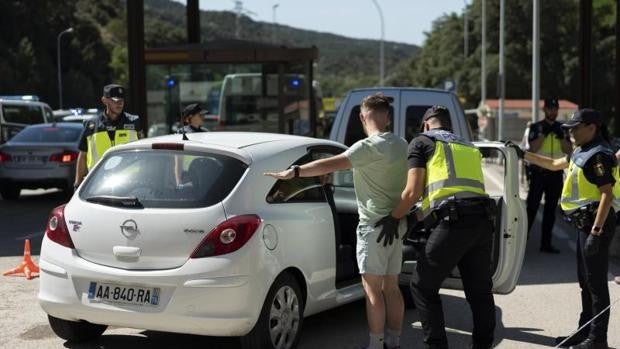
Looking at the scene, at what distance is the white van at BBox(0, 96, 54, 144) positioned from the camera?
70.0ft

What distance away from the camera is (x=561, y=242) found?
11.9 meters

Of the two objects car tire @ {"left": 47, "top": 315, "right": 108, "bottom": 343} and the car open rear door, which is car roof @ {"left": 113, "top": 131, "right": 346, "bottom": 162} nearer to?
car tire @ {"left": 47, "top": 315, "right": 108, "bottom": 343}

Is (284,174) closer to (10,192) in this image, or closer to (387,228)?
(387,228)

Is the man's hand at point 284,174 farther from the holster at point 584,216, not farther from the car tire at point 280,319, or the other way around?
the holster at point 584,216

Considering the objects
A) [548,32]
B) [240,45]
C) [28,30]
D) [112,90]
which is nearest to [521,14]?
[548,32]

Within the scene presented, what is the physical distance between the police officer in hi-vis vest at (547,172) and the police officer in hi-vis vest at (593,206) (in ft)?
15.2

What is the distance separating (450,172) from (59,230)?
8.37 ft

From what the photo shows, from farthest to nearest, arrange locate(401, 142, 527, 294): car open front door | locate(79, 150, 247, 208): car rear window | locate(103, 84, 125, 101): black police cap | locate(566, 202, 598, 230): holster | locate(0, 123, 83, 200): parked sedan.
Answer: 1. locate(0, 123, 83, 200): parked sedan
2. locate(103, 84, 125, 101): black police cap
3. locate(401, 142, 527, 294): car open front door
4. locate(566, 202, 598, 230): holster
5. locate(79, 150, 247, 208): car rear window

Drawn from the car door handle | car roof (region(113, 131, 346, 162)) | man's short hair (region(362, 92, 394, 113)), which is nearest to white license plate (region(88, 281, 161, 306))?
the car door handle

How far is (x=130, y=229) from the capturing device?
213 inches

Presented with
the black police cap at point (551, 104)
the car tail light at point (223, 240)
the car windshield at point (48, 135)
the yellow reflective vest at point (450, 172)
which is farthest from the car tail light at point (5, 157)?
the yellow reflective vest at point (450, 172)

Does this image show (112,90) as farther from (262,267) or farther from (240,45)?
(240,45)

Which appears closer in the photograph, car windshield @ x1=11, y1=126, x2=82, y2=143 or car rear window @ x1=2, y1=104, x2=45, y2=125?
car windshield @ x1=11, y1=126, x2=82, y2=143

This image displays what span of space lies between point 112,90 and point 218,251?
11.6ft
